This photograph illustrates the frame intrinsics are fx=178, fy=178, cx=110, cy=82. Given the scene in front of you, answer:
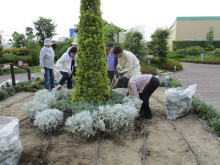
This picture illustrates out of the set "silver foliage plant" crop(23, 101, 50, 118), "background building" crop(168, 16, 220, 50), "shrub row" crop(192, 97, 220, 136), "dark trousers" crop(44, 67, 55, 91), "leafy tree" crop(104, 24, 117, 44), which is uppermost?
"background building" crop(168, 16, 220, 50)

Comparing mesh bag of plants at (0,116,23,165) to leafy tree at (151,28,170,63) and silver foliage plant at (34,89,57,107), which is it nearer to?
silver foliage plant at (34,89,57,107)

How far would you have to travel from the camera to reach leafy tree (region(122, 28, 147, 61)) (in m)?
10.8

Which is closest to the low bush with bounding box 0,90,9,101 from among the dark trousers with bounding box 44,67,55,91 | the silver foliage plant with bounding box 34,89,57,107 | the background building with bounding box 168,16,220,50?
the dark trousers with bounding box 44,67,55,91

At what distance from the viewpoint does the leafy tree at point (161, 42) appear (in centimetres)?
1323

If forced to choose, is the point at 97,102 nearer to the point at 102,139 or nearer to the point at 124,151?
the point at 102,139

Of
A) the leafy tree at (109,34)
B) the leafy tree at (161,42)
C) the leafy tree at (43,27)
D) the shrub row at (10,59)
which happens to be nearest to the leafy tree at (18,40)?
the leafy tree at (43,27)

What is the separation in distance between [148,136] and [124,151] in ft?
2.20

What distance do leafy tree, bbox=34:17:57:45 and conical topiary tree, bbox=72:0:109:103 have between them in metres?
28.9

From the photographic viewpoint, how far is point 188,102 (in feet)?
13.1

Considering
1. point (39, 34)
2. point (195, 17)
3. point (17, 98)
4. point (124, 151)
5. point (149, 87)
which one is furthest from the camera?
point (39, 34)

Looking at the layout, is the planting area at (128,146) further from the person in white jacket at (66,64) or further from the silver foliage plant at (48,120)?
the person in white jacket at (66,64)

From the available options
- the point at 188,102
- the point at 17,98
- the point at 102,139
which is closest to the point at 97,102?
the point at 102,139

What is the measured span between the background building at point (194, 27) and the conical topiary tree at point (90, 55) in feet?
84.2

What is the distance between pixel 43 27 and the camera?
98.4 feet
